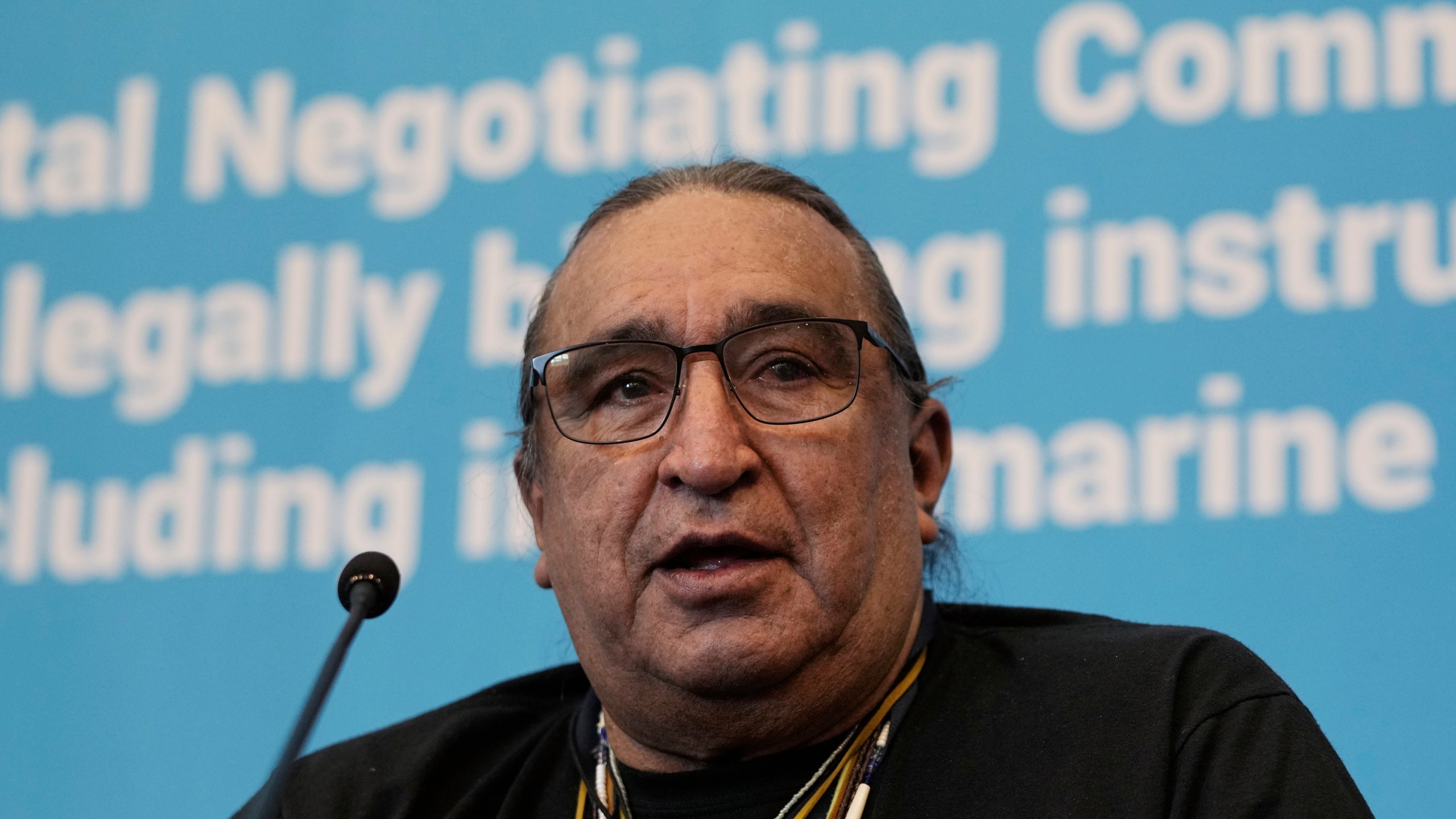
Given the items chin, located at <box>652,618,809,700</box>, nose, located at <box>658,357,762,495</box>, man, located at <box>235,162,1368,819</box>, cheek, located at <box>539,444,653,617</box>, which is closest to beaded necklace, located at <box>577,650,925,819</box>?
man, located at <box>235,162,1368,819</box>

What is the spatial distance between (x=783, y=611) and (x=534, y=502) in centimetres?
51

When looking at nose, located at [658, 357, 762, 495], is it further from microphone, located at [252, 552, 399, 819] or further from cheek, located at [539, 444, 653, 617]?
microphone, located at [252, 552, 399, 819]

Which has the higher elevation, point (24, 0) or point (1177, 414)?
point (24, 0)

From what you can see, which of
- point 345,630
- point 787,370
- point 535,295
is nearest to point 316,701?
point 345,630

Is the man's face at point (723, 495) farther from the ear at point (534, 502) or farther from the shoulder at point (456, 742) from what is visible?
the shoulder at point (456, 742)

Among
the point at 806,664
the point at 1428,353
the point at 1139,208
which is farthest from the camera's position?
the point at 1139,208

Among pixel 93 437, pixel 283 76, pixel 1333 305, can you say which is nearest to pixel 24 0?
pixel 283 76

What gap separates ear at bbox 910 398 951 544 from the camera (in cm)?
197

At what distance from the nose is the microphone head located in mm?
Result: 313

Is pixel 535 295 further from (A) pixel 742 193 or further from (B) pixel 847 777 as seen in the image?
(B) pixel 847 777

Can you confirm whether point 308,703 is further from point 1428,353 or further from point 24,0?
point 24,0

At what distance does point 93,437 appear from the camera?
10.0ft

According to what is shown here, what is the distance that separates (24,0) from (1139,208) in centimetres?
239

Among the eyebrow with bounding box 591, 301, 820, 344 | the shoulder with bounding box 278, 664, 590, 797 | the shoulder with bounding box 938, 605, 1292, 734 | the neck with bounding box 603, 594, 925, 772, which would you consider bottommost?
the shoulder with bounding box 278, 664, 590, 797
